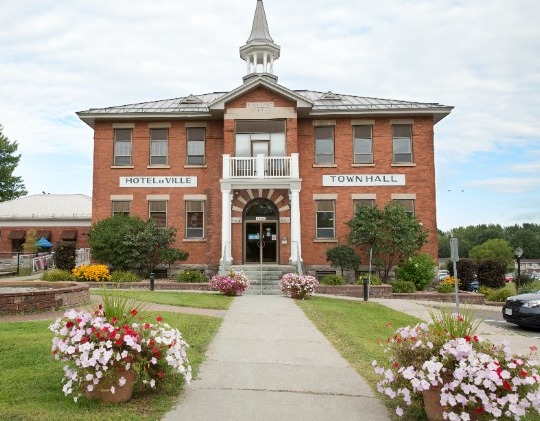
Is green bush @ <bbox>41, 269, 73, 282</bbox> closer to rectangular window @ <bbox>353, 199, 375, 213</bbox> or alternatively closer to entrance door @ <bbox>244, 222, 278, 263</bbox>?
entrance door @ <bbox>244, 222, 278, 263</bbox>

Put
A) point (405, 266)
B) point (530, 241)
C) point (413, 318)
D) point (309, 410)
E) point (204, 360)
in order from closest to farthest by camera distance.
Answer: point (309, 410) → point (204, 360) → point (413, 318) → point (405, 266) → point (530, 241)

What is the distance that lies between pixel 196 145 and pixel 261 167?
14.7ft

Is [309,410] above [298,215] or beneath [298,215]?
beneath

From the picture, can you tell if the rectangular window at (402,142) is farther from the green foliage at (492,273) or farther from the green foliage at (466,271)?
the green foliage at (492,273)

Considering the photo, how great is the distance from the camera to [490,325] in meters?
15.8

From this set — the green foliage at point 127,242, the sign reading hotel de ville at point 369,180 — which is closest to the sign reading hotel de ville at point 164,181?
the green foliage at point 127,242

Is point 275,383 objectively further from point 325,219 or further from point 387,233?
point 325,219

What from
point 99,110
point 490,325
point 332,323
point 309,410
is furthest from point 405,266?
point 309,410

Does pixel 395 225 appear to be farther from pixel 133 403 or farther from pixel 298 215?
pixel 133 403

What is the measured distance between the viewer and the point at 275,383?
23.2ft

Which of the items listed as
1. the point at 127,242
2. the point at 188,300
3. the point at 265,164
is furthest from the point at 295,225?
the point at 188,300

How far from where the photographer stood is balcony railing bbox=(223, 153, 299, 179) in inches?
977

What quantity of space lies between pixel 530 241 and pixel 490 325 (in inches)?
5179

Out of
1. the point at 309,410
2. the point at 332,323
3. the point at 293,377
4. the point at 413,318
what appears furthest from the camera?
the point at 413,318
